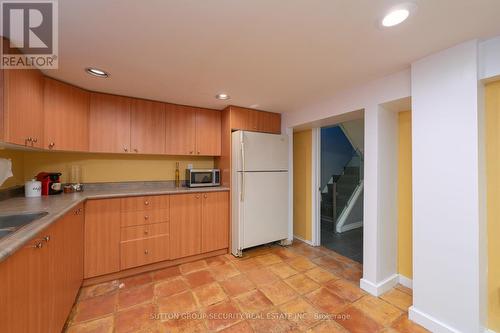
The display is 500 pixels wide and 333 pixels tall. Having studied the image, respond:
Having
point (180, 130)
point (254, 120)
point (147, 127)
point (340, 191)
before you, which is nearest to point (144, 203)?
point (147, 127)

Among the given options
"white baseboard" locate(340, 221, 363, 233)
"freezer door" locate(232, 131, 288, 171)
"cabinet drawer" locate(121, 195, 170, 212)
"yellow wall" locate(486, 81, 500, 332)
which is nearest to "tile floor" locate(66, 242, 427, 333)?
"yellow wall" locate(486, 81, 500, 332)

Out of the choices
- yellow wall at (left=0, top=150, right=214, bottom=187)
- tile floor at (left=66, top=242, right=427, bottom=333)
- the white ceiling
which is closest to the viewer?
the white ceiling

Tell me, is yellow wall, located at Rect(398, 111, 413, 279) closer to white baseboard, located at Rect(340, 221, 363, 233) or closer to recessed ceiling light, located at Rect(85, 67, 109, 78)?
white baseboard, located at Rect(340, 221, 363, 233)

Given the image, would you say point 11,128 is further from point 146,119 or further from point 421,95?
point 421,95

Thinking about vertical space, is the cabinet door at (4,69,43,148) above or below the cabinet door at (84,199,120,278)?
above

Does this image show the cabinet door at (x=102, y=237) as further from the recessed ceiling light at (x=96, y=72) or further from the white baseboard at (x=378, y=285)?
the white baseboard at (x=378, y=285)

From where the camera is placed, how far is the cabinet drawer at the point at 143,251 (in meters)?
2.36

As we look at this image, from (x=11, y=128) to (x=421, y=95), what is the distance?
10.6 feet

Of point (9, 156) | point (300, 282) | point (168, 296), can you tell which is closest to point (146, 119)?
Answer: point (9, 156)

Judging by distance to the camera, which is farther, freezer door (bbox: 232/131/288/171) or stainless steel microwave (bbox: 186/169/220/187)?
stainless steel microwave (bbox: 186/169/220/187)

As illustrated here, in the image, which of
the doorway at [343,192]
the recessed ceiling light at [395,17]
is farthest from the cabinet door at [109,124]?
the doorway at [343,192]

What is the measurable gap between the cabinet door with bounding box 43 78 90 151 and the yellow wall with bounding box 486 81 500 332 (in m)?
3.88

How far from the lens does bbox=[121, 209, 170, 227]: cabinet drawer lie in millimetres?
2365

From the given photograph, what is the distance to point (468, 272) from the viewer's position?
146cm
